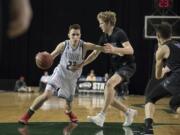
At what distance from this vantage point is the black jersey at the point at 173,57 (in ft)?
19.2

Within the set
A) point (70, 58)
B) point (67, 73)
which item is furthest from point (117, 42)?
point (67, 73)

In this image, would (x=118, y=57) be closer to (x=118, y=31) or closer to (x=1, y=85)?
(x=118, y=31)

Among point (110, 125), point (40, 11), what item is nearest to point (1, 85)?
point (40, 11)

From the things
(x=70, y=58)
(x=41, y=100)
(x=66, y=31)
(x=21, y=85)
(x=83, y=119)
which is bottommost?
(x=21, y=85)

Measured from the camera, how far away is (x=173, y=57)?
5.87 m

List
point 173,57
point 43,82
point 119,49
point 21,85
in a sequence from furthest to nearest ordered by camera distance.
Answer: point 21,85, point 43,82, point 119,49, point 173,57

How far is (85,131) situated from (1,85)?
8605 millimetres

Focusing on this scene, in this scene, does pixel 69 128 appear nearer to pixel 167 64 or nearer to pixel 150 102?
pixel 150 102

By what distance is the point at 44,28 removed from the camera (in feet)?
48.5

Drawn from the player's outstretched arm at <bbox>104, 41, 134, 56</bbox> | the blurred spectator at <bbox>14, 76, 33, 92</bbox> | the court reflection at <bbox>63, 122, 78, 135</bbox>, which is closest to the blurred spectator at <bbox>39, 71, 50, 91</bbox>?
the blurred spectator at <bbox>14, 76, 33, 92</bbox>

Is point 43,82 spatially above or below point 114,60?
below

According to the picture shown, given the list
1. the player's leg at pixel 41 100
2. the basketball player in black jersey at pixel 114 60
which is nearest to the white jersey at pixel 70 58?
the basketball player in black jersey at pixel 114 60

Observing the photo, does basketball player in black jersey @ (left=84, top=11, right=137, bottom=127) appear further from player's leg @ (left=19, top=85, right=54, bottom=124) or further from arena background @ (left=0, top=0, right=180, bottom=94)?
arena background @ (left=0, top=0, right=180, bottom=94)

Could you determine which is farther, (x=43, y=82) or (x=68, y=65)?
(x=43, y=82)
